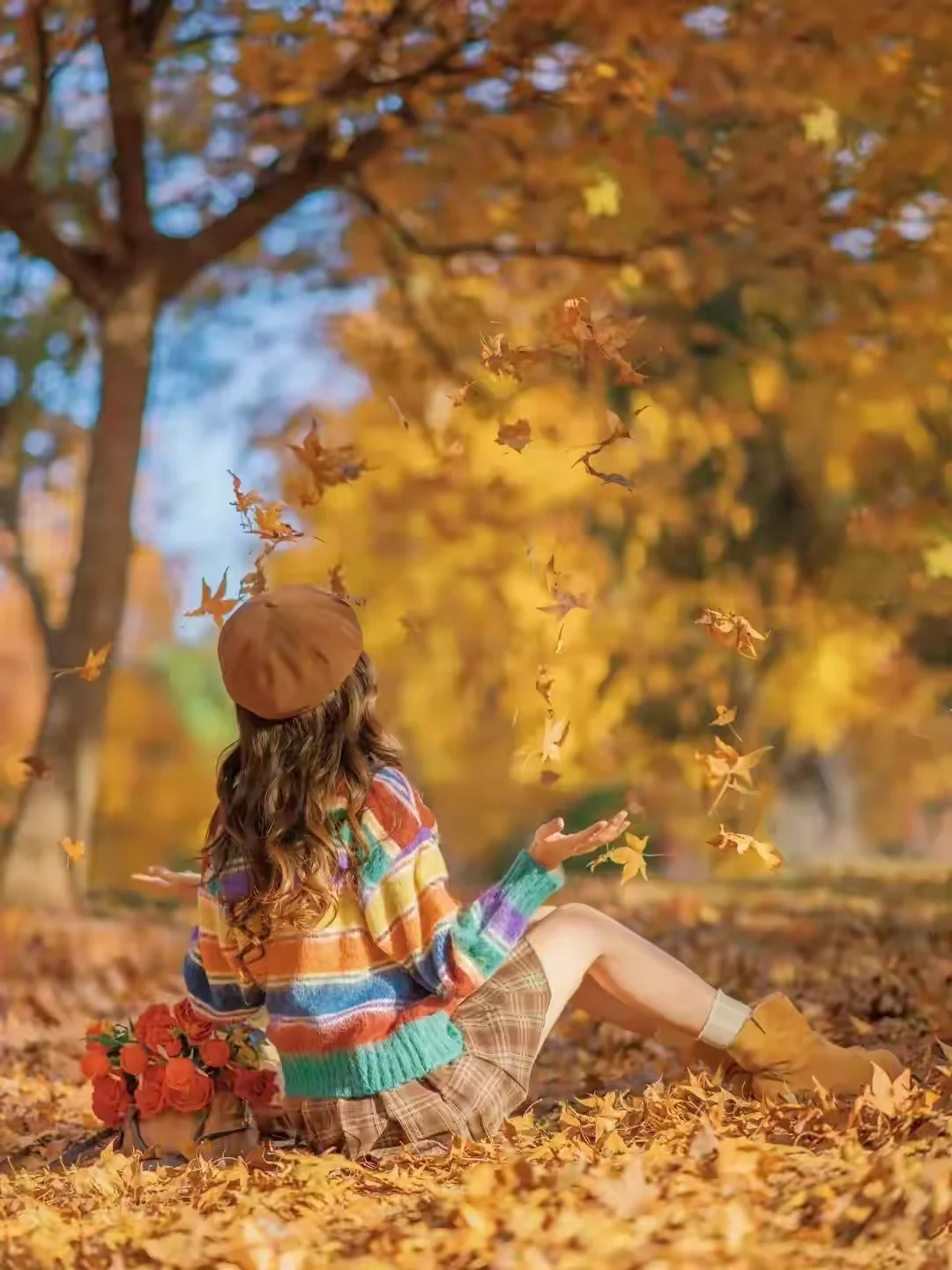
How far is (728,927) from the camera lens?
718 cm

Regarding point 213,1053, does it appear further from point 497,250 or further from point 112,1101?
point 497,250

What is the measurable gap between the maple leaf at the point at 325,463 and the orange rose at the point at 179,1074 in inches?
59.7

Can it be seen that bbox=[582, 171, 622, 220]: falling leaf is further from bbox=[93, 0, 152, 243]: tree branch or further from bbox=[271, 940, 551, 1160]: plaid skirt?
bbox=[271, 940, 551, 1160]: plaid skirt

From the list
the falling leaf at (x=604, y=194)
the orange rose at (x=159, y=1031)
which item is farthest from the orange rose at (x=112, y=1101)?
the falling leaf at (x=604, y=194)

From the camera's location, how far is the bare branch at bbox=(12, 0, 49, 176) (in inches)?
269

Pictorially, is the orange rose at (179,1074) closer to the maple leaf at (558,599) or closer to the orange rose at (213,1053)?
the orange rose at (213,1053)

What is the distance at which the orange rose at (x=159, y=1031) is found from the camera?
374 cm

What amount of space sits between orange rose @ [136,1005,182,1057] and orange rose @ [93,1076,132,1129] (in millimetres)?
122

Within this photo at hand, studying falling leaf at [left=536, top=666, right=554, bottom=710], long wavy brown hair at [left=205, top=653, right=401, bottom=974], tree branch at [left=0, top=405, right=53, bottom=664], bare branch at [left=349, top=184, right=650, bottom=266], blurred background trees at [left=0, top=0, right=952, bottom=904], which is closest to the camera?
long wavy brown hair at [left=205, top=653, right=401, bottom=974]

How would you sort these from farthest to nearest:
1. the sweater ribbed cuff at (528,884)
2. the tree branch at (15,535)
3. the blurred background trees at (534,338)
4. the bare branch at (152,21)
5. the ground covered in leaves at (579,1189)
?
the tree branch at (15,535)
the bare branch at (152,21)
the blurred background trees at (534,338)
the sweater ribbed cuff at (528,884)
the ground covered in leaves at (579,1189)

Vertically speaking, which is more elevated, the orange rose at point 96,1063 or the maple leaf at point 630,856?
the maple leaf at point 630,856

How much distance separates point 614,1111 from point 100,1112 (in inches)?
51.6

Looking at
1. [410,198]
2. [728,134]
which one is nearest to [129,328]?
[410,198]

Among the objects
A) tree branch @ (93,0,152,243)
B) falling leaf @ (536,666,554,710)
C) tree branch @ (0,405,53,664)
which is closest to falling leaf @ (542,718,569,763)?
falling leaf @ (536,666,554,710)
